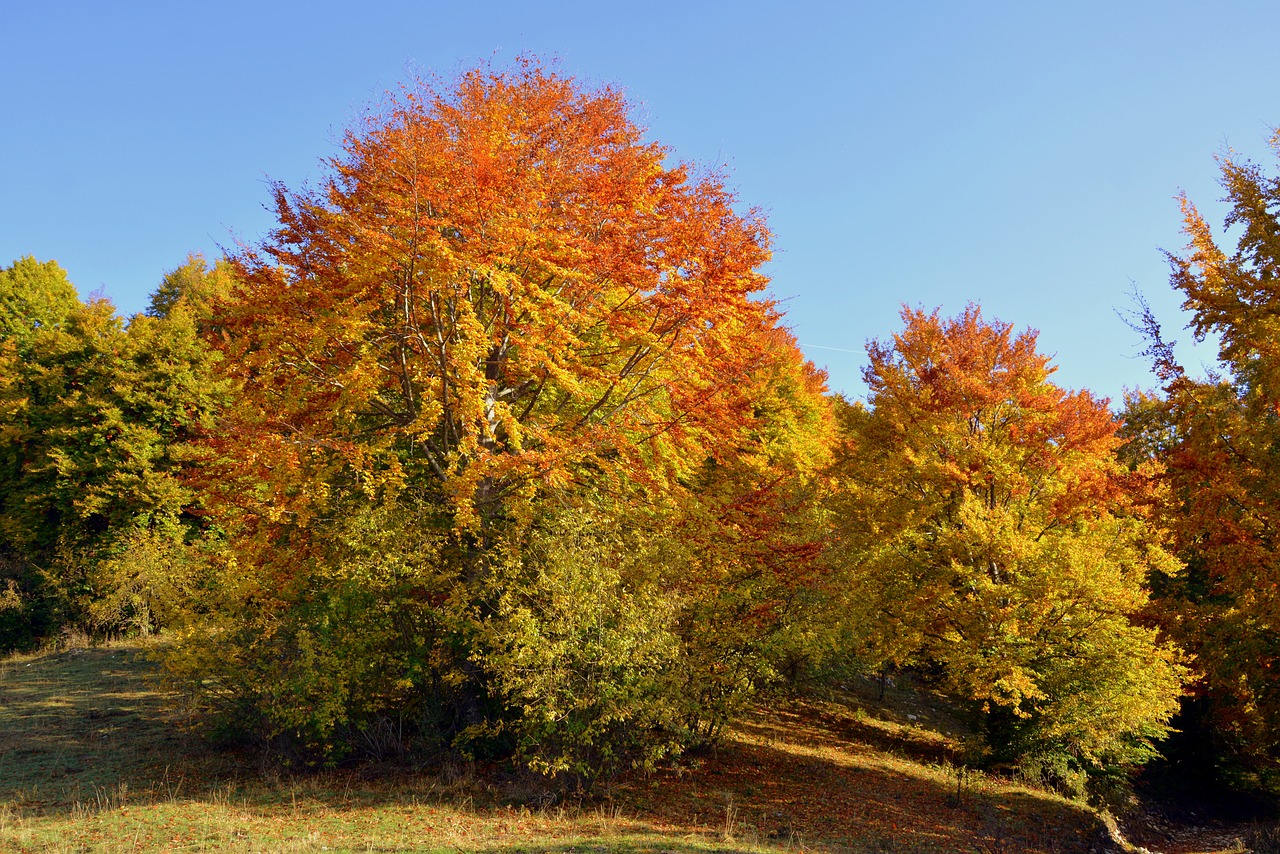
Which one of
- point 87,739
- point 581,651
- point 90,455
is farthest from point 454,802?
point 90,455

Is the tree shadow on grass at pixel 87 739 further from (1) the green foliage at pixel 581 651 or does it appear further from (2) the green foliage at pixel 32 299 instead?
(2) the green foliage at pixel 32 299

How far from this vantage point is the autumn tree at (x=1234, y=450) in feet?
37.7

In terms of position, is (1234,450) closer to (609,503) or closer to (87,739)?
(609,503)

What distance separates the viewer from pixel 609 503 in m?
14.7

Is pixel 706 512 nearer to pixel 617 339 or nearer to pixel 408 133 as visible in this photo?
pixel 617 339

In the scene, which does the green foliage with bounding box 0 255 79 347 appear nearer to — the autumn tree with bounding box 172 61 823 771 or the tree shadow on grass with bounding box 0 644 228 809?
the tree shadow on grass with bounding box 0 644 228 809

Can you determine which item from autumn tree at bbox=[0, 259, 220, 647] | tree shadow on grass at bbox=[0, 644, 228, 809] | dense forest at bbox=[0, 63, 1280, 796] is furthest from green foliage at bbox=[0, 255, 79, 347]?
dense forest at bbox=[0, 63, 1280, 796]

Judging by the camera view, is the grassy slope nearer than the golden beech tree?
Yes

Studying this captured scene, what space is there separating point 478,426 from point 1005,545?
12063 mm

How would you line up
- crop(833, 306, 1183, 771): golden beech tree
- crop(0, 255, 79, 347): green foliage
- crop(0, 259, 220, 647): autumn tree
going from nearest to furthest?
1. crop(833, 306, 1183, 771): golden beech tree
2. crop(0, 259, 220, 647): autumn tree
3. crop(0, 255, 79, 347): green foliage

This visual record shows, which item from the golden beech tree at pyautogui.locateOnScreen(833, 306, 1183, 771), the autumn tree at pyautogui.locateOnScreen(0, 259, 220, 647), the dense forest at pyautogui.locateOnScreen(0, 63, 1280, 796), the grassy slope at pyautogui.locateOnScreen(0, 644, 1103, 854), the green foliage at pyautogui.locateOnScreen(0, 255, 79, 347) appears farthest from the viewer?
the green foliage at pyautogui.locateOnScreen(0, 255, 79, 347)

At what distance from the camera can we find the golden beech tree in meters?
16.5

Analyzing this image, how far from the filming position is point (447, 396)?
1323 cm

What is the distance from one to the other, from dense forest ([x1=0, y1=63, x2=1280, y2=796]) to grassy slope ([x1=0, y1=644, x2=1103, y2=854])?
0.99m
